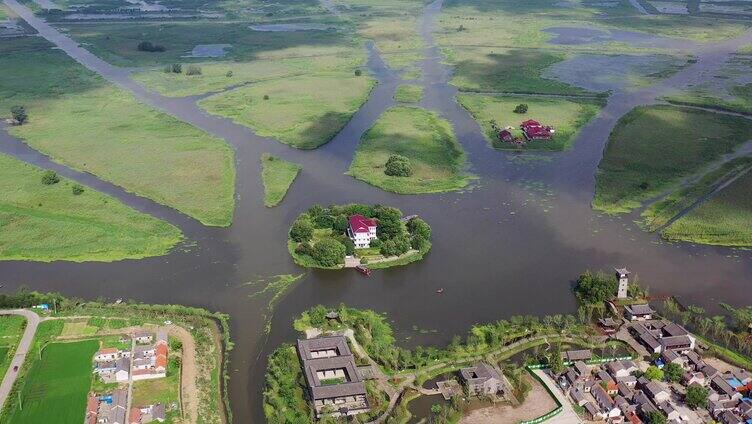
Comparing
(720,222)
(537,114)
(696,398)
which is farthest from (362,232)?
(537,114)

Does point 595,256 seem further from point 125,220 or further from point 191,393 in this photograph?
point 125,220

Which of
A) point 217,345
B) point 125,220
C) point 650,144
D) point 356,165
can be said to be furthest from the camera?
point 650,144

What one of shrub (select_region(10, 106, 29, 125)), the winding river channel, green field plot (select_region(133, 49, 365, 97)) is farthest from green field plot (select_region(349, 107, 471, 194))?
shrub (select_region(10, 106, 29, 125))

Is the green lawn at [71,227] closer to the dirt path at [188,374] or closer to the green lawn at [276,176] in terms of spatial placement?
the green lawn at [276,176]

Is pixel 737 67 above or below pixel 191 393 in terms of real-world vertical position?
below

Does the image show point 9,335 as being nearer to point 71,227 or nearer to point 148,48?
point 71,227

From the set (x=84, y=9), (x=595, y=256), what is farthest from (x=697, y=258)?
(x=84, y=9)

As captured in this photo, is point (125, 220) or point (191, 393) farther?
point (125, 220)
